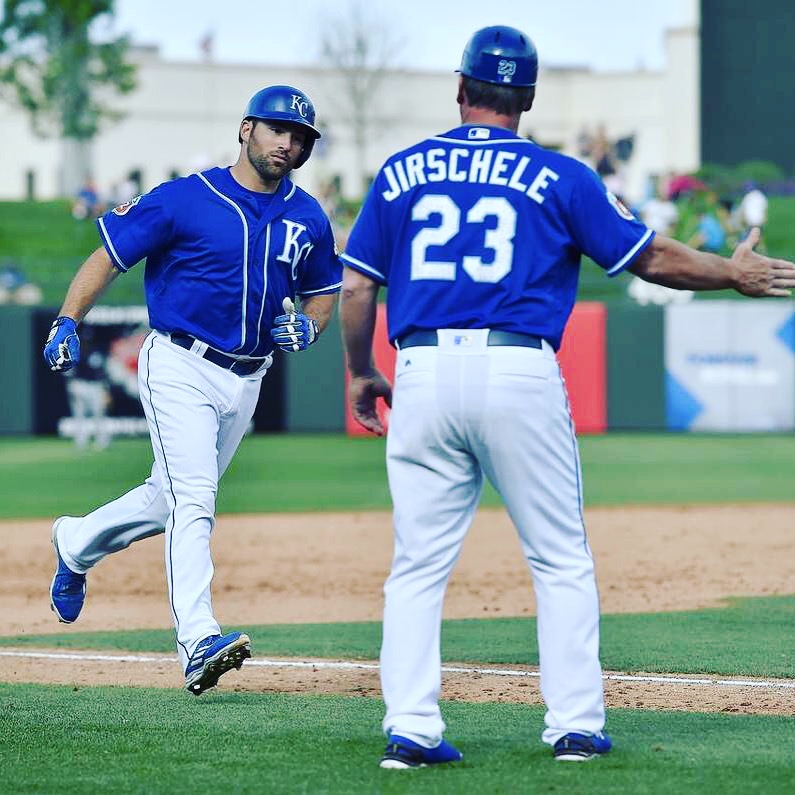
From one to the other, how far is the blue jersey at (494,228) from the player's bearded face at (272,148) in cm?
134

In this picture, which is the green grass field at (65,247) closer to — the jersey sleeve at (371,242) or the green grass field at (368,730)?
the green grass field at (368,730)

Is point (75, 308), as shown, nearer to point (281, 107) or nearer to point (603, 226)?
point (281, 107)

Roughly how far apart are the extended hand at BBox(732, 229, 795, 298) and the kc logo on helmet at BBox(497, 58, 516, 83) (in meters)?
0.74

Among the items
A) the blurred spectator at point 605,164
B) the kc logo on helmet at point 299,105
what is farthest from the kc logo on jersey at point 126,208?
the blurred spectator at point 605,164

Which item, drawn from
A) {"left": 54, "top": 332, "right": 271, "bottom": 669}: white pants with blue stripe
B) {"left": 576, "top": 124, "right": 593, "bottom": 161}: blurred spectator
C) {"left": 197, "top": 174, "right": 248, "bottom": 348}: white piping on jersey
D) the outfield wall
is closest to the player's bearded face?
{"left": 197, "top": 174, "right": 248, "bottom": 348}: white piping on jersey

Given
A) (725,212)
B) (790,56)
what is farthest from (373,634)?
(790,56)

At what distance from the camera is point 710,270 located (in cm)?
400

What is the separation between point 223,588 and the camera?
834 centimetres

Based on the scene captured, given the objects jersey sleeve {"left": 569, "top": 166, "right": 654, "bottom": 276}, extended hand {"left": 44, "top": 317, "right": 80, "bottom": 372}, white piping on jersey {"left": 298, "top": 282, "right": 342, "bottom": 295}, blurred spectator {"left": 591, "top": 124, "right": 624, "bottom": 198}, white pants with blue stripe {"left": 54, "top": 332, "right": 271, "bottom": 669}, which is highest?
blurred spectator {"left": 591, "top": 124, "right": 624, "bottom": 198}

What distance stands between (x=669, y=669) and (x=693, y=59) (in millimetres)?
39730

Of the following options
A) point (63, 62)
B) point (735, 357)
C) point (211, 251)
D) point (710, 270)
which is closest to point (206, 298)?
point (211, 251)

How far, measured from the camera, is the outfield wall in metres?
18.6

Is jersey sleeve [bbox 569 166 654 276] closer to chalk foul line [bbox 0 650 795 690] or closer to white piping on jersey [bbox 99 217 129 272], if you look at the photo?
white piping on jersey [bbox 99 217 129 272]

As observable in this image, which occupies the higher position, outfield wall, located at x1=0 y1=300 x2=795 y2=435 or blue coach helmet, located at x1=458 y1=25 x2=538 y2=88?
blue coach helmet, located at x1=458 y1=25 x2=538 y2=88
